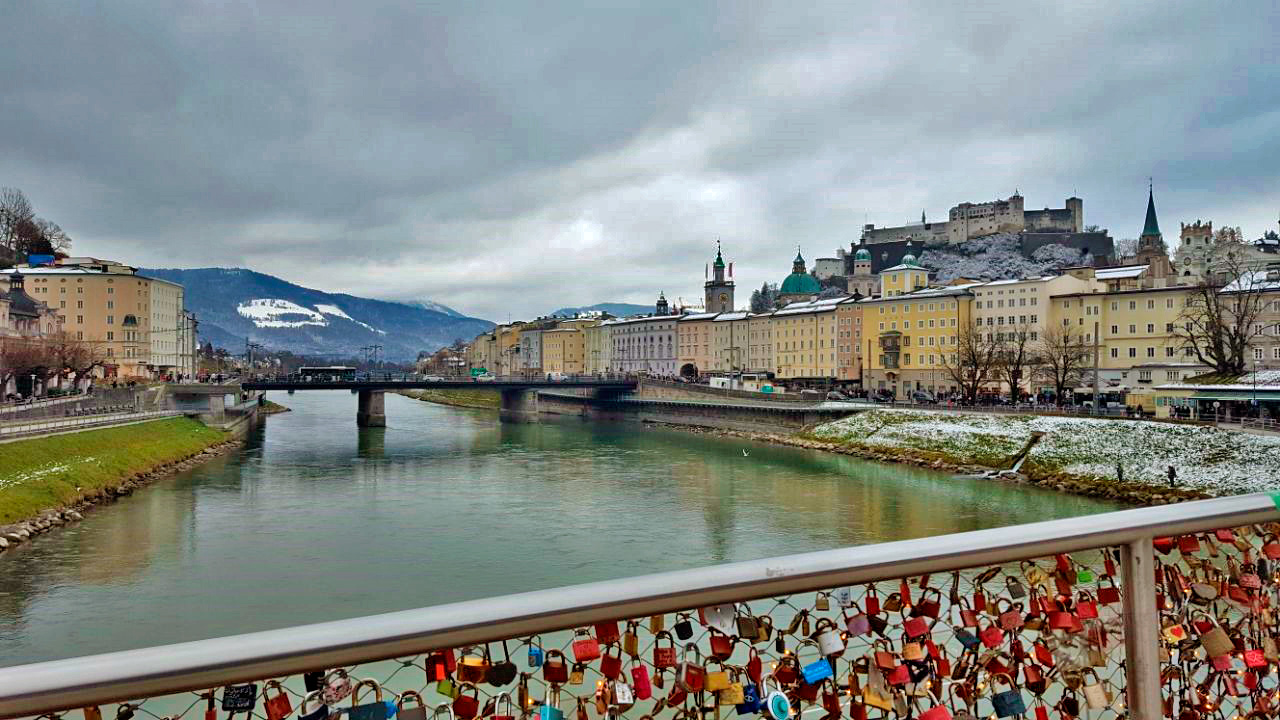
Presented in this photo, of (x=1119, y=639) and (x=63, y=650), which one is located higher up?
(x=1119, y=639)

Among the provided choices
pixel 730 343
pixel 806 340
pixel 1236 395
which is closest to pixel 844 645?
pixel 1236 395

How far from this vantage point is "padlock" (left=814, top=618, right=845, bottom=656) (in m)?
2.26

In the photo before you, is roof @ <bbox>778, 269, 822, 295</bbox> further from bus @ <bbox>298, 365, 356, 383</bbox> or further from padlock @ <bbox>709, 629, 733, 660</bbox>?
padlock @ <bbox>709, 629, 733, 660</bbox>

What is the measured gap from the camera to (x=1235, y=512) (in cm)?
231

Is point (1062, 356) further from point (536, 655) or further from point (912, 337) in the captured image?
point (536, 655)

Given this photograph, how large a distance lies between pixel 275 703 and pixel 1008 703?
2002 mm

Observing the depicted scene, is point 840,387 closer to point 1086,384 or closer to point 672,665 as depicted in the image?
point 1086,384

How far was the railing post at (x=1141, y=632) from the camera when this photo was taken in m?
2.31

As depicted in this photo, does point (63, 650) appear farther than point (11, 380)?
No

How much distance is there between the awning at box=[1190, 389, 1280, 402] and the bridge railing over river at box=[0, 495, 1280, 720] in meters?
40.4

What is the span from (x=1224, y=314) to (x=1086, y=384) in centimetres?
870

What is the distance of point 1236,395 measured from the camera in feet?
121

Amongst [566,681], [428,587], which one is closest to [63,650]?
[428,587]

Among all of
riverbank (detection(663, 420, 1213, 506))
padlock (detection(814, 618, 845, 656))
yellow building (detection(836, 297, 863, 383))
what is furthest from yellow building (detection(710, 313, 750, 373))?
padlock (detection(814, 618, 845, 656))
